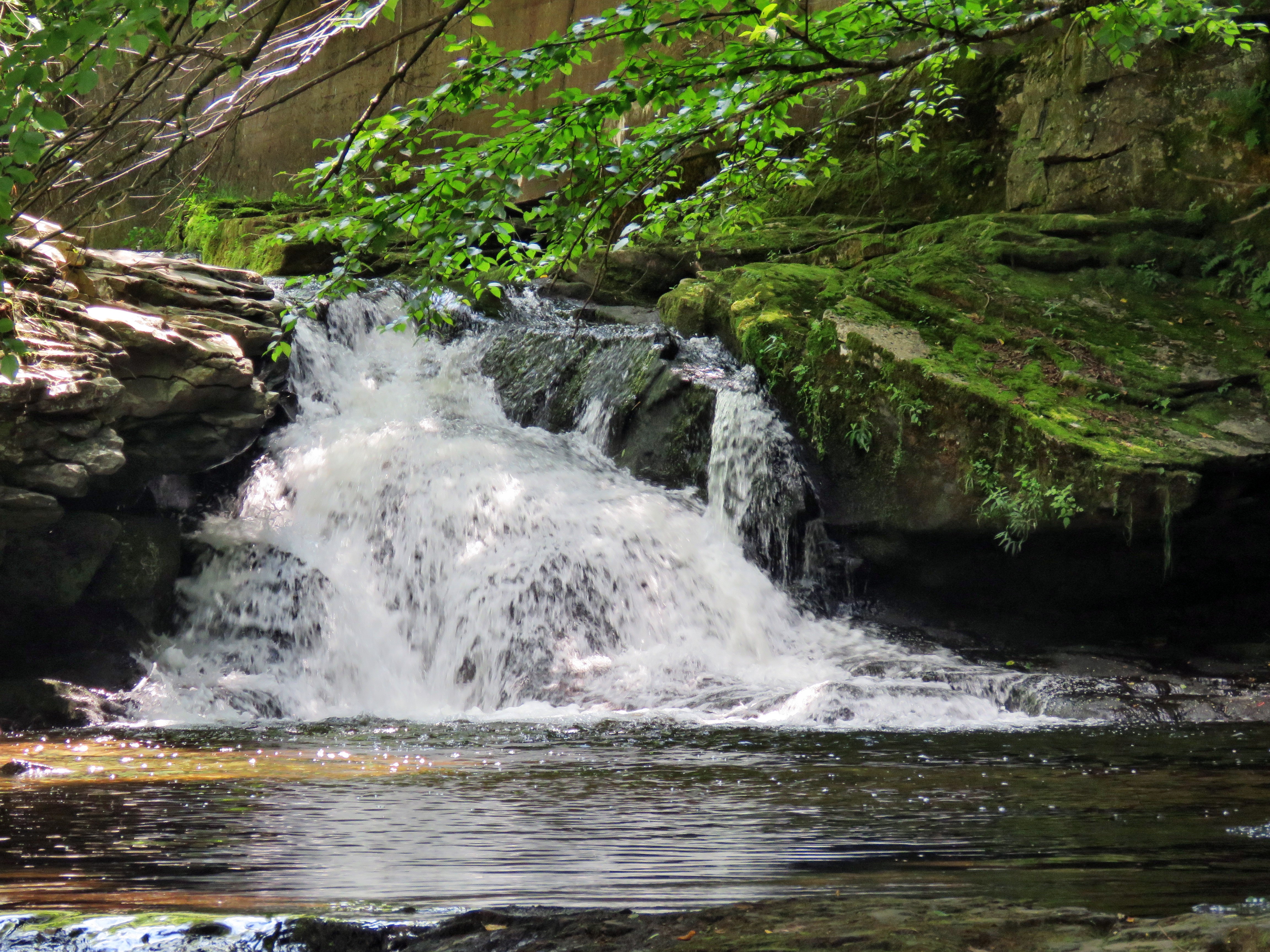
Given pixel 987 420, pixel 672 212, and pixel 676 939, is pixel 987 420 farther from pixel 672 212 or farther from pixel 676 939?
pixel 676 939

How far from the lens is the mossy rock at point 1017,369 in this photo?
812cm

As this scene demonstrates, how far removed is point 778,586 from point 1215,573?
136 inches

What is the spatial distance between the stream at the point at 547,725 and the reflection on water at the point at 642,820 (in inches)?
0.8

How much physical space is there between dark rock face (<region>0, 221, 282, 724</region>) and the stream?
534 mm

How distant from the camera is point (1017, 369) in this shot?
353 inches

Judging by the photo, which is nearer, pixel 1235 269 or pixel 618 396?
pixel 1235 269

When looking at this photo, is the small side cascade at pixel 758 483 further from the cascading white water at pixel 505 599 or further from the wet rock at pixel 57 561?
the wet rock at pixel 57 561

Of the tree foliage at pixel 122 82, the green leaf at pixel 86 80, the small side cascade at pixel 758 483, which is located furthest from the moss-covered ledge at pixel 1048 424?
the green leaf at pixel 86 80

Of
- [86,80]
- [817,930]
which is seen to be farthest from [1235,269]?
[86,80]

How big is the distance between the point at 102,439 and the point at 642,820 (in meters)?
5.70

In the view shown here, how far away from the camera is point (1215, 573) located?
27.7ft

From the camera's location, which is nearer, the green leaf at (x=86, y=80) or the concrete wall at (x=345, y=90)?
the green leaf at (x=86, y=80)

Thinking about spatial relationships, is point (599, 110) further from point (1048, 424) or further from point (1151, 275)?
point (1151, 275)

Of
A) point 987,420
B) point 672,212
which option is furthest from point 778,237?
point 672,212
